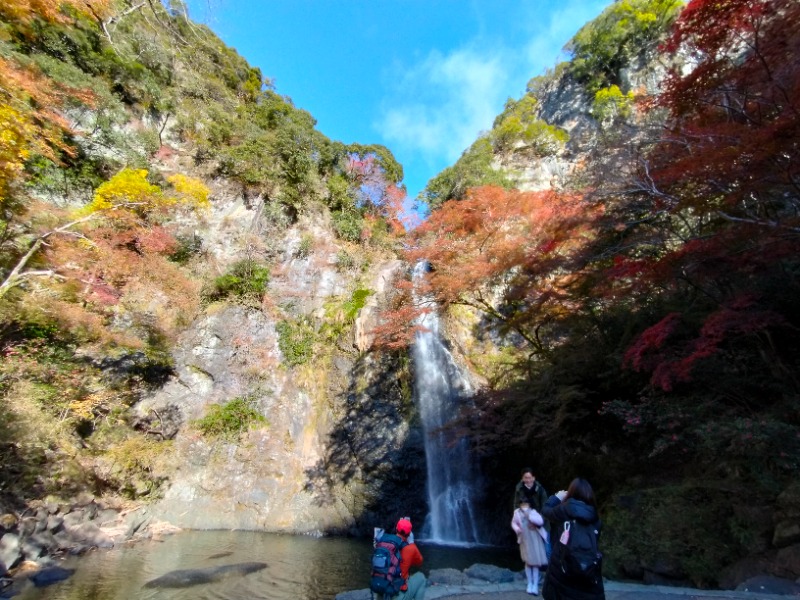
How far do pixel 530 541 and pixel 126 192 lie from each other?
14.9 m

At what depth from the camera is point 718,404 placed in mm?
5898

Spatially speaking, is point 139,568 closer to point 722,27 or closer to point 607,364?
point 607,364

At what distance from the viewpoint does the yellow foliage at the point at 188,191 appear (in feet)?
57.7

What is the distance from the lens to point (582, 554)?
2559mm

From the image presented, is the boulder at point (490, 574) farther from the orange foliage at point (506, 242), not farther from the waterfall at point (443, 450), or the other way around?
Answer: the orange foliage at point (506, 242)

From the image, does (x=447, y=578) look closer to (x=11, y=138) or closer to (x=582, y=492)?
(x=582, y=492)

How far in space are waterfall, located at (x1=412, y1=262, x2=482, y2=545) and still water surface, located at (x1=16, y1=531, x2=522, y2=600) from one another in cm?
100

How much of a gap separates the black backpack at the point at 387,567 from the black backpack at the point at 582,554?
139cm

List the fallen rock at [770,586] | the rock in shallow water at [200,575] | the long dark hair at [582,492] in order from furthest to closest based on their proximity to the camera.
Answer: the rock in shallow water at [200,575]
the fallen rock at [770,586]
the long dark hair at [582,492]

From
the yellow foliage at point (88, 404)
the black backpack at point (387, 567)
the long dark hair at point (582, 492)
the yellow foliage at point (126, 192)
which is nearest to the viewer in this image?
the long dark hair at point (582, 492)

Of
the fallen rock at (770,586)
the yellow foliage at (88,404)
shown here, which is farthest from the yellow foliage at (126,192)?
the fallen rock at (770,586)

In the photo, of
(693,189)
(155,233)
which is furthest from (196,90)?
(693,189)

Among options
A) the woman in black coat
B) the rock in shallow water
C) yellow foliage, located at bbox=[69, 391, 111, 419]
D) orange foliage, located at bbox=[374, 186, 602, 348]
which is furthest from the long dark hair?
yellow foliage, located at bbox=[69, 391, 111, 419]

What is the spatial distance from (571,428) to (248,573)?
7.34 metres
